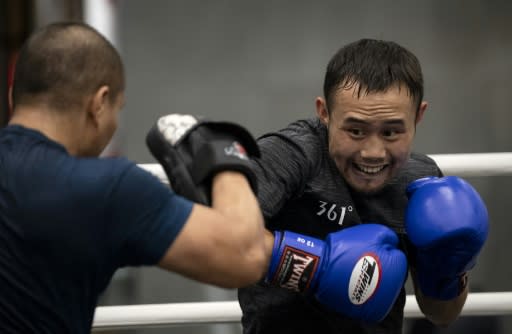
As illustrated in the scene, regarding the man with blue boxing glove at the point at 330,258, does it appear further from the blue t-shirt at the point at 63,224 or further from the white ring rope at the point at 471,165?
the white ring rope at the point at 471,165

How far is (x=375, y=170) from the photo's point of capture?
4.12ft

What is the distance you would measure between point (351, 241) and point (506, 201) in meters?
2.51

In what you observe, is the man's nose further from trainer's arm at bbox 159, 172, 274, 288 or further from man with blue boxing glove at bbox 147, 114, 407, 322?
trainer's arm at bbox 159, 172, 274, 288

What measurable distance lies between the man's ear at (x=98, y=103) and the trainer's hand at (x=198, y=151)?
10 centimetres

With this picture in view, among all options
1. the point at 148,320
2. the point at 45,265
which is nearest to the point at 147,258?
the point at 45,265

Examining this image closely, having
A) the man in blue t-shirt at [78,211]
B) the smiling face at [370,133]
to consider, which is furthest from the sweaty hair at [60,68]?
the smiling face at [370,133]

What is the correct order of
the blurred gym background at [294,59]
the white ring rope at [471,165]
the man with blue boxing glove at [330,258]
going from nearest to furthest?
1. the man with blue boxing glove at [330,258]
2. the white ring rope at [471,165]
3. the blurred gym background at [294,59]

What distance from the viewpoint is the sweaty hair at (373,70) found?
125cm

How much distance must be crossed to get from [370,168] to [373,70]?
0.16 metres

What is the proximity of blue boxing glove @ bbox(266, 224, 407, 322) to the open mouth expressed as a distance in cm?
14

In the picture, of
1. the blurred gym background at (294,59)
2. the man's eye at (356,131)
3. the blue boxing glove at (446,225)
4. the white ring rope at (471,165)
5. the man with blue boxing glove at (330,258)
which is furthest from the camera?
the blurred gym background at (294,59)

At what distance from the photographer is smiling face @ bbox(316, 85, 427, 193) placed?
1.23 metres

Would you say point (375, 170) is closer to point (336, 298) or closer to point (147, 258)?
point (336, 298)

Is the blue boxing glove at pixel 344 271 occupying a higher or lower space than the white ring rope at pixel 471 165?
lower
